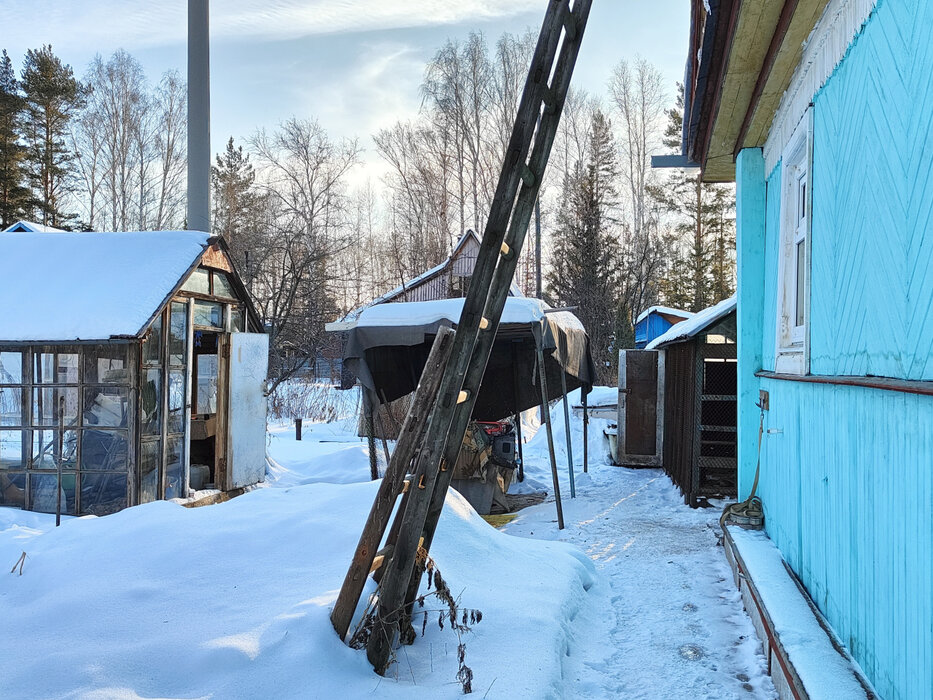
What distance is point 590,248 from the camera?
28766 millimetres

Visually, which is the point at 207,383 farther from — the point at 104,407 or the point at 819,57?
the point at 819,57

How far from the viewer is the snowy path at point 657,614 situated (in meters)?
3.46

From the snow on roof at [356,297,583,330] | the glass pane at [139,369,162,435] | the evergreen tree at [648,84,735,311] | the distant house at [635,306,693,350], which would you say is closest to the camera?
the snow on roof at [356,297,583,330]

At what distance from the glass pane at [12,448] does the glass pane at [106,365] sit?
1.19m

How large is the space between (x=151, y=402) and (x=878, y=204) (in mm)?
7893

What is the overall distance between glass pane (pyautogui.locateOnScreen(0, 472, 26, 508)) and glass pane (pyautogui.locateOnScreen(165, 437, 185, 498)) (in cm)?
162

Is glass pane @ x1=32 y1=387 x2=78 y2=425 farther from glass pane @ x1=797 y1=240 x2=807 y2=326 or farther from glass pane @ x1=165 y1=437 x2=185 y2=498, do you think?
glass pane @ x1=797 y1=240 x2=807 y2=326

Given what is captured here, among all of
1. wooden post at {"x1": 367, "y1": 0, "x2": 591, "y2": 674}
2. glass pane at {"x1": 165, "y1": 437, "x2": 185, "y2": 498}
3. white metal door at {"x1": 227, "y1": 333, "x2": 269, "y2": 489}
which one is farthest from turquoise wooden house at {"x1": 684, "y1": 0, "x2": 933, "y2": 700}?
white metal door at {"x1": 227, "y1": 333, "x2": 269, "y2": 489}

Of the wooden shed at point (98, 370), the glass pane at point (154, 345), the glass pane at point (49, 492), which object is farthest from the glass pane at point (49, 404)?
the glass pane at point (154, 345)

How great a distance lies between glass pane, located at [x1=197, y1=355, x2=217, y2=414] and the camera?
9.62 metres

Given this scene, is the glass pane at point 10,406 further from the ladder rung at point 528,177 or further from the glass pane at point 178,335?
the ladder rung at point 528,177

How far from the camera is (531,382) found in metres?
9.50

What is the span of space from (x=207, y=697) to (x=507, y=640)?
59.0 inches

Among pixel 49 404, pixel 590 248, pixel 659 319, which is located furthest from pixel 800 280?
pixel 590 248
